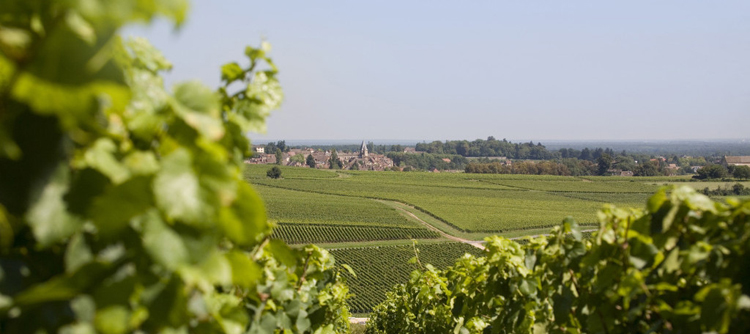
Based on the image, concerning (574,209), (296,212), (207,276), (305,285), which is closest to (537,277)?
(305,285)

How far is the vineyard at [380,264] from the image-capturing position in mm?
35669

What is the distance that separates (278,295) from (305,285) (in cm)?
68

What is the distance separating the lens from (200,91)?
41.8 inches

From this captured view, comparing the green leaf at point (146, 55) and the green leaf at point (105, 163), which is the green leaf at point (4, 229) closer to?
the green leaf at point (105, 163)

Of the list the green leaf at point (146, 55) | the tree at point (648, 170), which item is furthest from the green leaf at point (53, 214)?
the tree at point (648, 170)

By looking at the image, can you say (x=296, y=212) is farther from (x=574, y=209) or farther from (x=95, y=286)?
(x=95, y=286)

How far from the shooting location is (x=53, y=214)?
0.91m

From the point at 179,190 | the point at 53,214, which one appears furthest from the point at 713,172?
the point at 53,214

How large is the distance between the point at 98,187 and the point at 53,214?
0.09 meters

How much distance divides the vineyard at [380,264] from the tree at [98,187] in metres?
32.0

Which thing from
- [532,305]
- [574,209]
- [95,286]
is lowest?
[574,209]

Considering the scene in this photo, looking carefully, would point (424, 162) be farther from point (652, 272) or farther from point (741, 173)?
point (652, 272)

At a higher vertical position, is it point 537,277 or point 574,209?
point 537,277

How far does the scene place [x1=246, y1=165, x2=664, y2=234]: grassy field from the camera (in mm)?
68812
